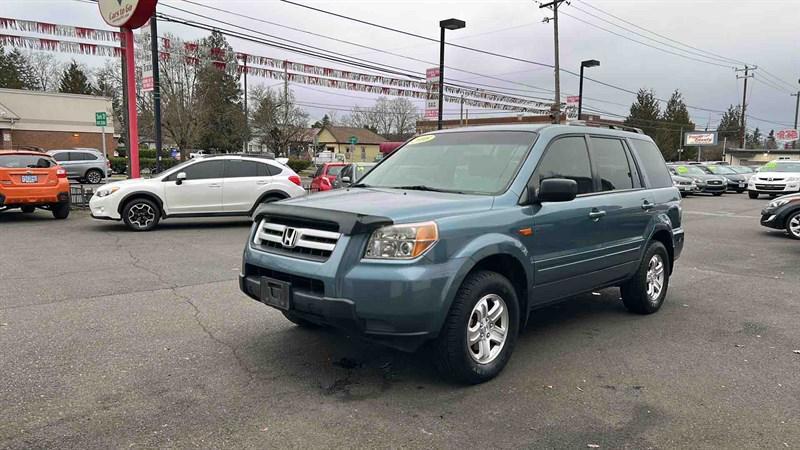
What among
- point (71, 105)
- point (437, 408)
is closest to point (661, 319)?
point (437, 408)

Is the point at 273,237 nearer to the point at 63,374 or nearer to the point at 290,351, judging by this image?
the point at 290,351

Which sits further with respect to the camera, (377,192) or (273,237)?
(377,192)

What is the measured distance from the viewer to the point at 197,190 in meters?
11.8

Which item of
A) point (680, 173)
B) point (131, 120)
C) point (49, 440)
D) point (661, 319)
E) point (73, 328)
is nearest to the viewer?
point (49, 440)

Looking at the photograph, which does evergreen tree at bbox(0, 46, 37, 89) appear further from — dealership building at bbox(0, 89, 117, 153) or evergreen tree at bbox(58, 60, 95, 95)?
dealership building at bbox(0, 89, 117, 153)

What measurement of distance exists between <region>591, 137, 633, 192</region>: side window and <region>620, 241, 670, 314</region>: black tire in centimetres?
76

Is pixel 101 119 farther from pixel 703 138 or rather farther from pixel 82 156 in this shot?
pixel 703 138

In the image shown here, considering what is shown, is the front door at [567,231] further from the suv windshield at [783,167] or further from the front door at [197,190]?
the suv windshield at [783,167]

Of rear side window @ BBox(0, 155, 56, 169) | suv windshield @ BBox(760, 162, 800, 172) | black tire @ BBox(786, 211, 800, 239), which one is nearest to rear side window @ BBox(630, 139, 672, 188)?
black tire @ BBox(786, 211, 800, 239)

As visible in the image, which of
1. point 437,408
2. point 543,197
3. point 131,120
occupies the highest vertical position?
point 131,120

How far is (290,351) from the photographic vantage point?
4504mm

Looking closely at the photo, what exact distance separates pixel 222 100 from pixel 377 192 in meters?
60.7

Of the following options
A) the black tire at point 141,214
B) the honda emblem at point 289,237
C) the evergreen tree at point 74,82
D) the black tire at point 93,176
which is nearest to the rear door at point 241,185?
the black tire at point 141,214

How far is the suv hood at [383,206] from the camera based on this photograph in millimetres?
3609
